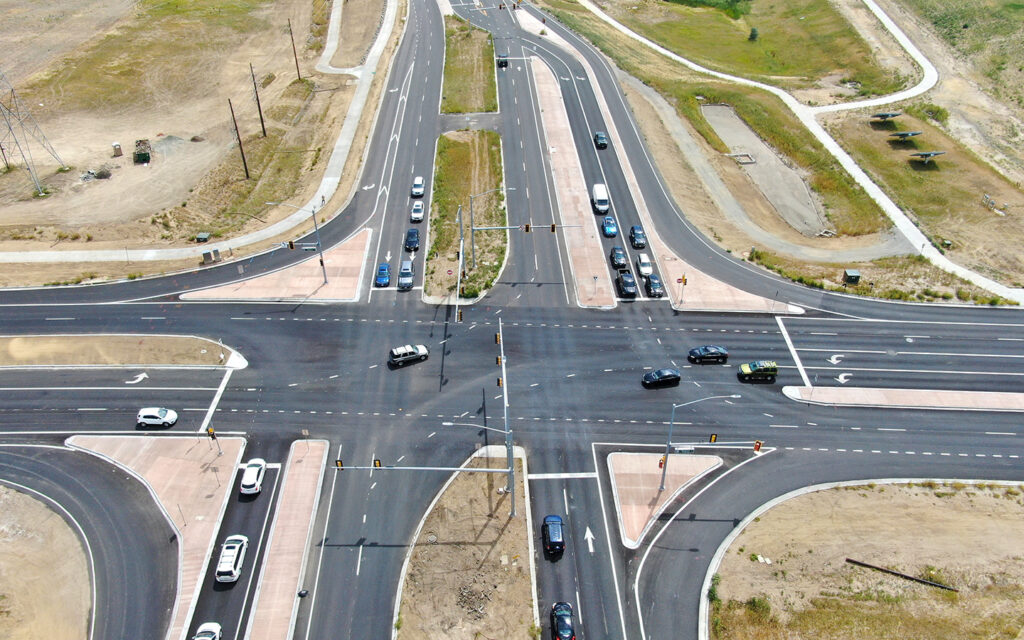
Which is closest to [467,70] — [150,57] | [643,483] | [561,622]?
[150,57]

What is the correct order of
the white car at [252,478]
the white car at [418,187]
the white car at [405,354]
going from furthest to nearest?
the white car at [418,187], the white car at [405,354], the white car at [252,478]

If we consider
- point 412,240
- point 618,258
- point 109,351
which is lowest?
point 109,351

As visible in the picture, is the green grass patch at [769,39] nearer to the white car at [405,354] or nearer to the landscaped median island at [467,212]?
the landscaped median island at [467,212]

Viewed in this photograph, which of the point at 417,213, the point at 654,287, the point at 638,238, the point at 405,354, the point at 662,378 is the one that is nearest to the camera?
the point at 662,378

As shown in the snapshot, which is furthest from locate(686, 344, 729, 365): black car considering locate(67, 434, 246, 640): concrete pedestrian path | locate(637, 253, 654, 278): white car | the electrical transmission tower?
the electrical transmission tower

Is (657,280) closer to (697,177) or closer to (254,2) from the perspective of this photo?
(697,177)

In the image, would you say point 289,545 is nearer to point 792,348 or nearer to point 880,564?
point 880,564

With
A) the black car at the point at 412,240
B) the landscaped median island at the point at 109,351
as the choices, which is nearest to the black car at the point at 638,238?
→ the black car at the point at 412,240
